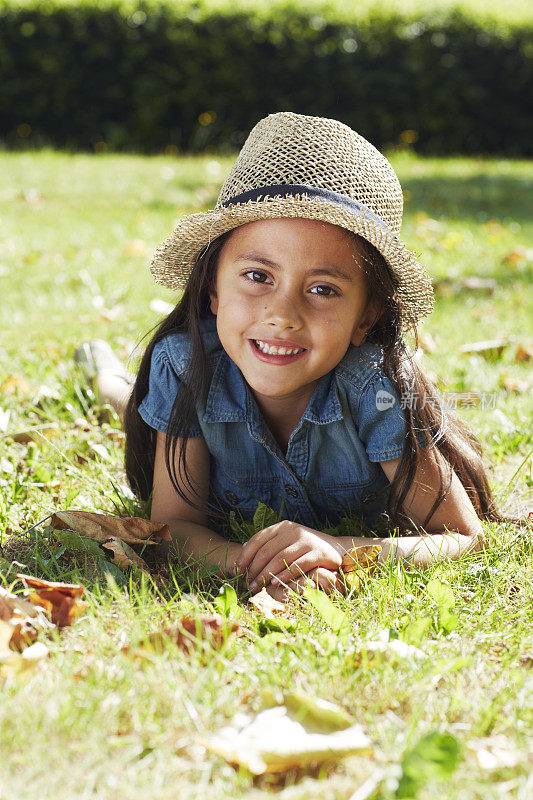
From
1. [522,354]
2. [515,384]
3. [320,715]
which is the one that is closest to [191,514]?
[320,715]

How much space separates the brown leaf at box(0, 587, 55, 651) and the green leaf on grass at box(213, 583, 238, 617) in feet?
1.20

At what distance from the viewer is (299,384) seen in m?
2.26

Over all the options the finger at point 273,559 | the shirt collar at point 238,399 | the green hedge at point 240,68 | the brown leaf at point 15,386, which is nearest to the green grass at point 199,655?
the brown leaf at point 15,386

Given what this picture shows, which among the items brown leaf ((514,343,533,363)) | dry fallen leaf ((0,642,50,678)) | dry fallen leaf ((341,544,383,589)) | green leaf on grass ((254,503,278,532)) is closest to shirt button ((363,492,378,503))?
green leaf on grass ((254,503,278,532))

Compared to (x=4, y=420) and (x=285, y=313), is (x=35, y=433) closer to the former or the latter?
(x=4, y=420)

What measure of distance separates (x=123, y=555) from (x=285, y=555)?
1.33ft

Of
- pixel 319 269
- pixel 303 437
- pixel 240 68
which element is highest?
pixel 240 68

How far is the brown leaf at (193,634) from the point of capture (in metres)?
1.64

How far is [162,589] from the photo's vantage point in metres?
2.09

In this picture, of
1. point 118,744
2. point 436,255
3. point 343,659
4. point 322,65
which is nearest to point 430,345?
point 436,255

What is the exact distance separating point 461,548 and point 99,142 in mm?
9498

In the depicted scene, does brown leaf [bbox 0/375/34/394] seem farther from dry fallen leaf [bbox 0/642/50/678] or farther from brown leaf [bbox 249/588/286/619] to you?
dry fallen leaf [bbox 0/642/50/678]

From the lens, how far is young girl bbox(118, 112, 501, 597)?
2.13m

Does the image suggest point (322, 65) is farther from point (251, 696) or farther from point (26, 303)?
point (251, 696)
